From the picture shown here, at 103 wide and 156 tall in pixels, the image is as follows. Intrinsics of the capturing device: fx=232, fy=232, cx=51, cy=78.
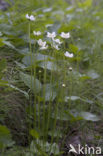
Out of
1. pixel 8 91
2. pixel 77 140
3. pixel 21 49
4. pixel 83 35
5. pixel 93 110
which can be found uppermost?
pixel 83 35

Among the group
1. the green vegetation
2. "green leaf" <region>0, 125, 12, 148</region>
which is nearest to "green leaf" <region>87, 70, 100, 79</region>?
the green vegetation

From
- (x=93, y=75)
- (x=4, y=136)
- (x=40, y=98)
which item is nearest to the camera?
(x=4, y=136)

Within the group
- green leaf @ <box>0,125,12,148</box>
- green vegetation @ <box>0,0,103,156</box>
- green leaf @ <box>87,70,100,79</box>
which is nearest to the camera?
green leaf @ <box>0,125,12,148</box>

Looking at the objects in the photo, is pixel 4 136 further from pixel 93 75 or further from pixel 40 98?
pixel 93 75

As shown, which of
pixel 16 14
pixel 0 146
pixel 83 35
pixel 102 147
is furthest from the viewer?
pixel 83 35

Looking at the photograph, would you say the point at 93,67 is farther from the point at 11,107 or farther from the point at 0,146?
the point at 0,146

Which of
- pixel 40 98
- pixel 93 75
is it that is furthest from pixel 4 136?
pixel 93 75

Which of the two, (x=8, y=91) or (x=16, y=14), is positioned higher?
(x=16, y=14)

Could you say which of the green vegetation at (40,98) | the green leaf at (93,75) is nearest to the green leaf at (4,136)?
the green vegetation at (40,98)

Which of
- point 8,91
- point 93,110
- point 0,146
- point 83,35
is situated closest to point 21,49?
point 8,91

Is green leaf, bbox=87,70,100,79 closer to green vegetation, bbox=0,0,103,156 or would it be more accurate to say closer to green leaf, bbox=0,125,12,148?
green vegetation, bbox=0,0,103,156

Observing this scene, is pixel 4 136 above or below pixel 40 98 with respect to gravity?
below
